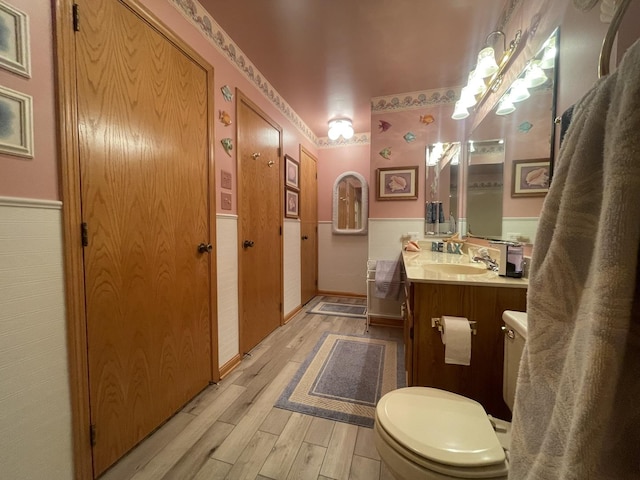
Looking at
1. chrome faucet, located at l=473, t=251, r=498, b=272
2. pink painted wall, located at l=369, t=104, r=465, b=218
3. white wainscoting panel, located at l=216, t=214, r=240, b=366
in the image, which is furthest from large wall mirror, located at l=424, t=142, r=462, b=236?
white wainscoting panel, located at l=216, t=214, r=240, b=366

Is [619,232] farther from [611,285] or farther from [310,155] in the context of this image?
[310,155]

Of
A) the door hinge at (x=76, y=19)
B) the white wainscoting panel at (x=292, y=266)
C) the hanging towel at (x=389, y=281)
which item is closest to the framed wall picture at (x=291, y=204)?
the white wainscoting panel at (x=292, y=266)

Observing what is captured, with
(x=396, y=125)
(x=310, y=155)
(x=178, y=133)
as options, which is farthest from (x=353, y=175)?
(x=178, y=133)

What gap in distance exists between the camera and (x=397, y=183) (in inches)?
104

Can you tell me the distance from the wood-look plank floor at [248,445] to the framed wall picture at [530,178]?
1.46 meters

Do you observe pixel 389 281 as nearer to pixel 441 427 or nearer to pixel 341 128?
pixel 441 427

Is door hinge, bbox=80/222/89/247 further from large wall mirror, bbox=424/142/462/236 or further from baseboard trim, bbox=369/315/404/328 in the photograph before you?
large wall mirror, bbox=424/142/462/236

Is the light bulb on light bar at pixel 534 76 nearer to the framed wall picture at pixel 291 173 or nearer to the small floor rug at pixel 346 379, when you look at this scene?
the small floor rug at pixel 346 379

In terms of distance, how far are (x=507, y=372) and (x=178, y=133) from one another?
1873 millimetres

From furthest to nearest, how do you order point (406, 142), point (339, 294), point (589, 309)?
point (339, 294), point (406, 142), point (589, 309)

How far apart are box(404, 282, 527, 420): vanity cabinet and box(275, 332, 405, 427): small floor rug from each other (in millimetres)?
443

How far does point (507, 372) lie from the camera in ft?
2.99

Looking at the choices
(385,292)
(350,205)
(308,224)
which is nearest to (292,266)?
(308,224)

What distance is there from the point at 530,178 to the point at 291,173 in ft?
7.10
